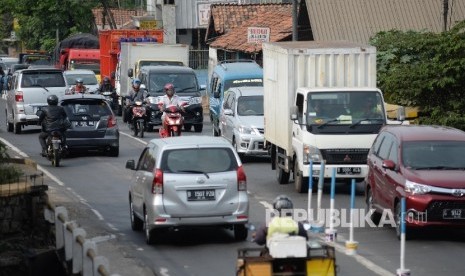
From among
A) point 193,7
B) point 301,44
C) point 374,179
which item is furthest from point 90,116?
point 193,7

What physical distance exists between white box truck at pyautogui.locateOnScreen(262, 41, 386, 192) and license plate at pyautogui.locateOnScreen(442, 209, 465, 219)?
5.46 meters

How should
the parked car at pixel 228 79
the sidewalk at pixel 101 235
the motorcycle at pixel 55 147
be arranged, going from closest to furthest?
the sidewalk at pixel 101 235 → the motorcycle at pixel 55 147 → the parked car at pixel 228 79

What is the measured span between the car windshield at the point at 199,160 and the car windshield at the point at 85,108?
43.5 feet

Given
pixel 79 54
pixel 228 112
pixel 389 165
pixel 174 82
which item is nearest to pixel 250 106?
pixel 228 112

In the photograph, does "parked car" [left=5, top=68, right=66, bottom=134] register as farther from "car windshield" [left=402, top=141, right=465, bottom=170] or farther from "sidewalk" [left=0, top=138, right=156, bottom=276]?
"car windshield" [left=402, top=141, right=465, bottom=170]

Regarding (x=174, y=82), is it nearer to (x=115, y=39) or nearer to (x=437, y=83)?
(x=437, y=83)

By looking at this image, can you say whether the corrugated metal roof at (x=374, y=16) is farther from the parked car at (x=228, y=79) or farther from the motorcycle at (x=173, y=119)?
the motorcycle at (x=173, y=119)

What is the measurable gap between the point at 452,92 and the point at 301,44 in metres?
7.67

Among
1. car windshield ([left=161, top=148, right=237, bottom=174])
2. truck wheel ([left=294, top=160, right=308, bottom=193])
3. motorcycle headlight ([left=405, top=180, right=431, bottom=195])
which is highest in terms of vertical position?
car windshield ([left=161, top=148, right=237, bottom=174])

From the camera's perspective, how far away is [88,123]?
31.3m

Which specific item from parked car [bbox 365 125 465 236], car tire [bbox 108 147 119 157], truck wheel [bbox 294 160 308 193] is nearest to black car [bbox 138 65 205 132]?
car tire [bbox 108 147 119 157]

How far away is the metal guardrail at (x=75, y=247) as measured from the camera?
539 inches

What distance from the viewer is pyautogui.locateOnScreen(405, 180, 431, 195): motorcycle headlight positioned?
59.7 ft

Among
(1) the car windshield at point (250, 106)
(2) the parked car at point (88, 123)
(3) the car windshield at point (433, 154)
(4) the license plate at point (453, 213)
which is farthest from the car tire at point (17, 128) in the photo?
(4) the license plate at point (453, 213)
